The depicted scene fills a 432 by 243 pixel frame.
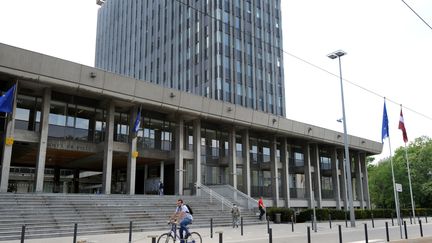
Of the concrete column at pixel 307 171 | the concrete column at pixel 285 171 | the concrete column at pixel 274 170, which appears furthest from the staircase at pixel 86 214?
the concrete column at pixel 307 171

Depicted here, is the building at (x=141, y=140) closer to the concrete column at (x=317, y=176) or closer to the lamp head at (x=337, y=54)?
the concrete column at (x=317, y=176)

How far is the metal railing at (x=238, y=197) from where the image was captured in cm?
3155

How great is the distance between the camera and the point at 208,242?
15602 mm

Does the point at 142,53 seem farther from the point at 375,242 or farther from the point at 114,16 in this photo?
the point at 375,242

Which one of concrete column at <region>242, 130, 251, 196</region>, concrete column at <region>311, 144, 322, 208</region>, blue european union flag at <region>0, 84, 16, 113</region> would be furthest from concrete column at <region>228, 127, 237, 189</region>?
blue european union flag at <region>0, 84, 16, 113</region>

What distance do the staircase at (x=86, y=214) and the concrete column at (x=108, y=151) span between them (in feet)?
11.7

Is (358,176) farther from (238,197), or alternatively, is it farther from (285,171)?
(238,197)

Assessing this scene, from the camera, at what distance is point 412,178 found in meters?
61.4

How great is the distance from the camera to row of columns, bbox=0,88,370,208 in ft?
87.9

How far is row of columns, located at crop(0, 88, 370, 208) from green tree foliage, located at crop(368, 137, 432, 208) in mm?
9294

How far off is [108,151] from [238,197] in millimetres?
11351

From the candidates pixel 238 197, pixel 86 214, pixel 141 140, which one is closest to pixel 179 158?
pixel 141 140

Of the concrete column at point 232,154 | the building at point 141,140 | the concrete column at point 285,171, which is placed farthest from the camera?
the concrete column at point 285,171

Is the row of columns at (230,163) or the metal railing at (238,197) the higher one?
the row of columns at (230,163)
